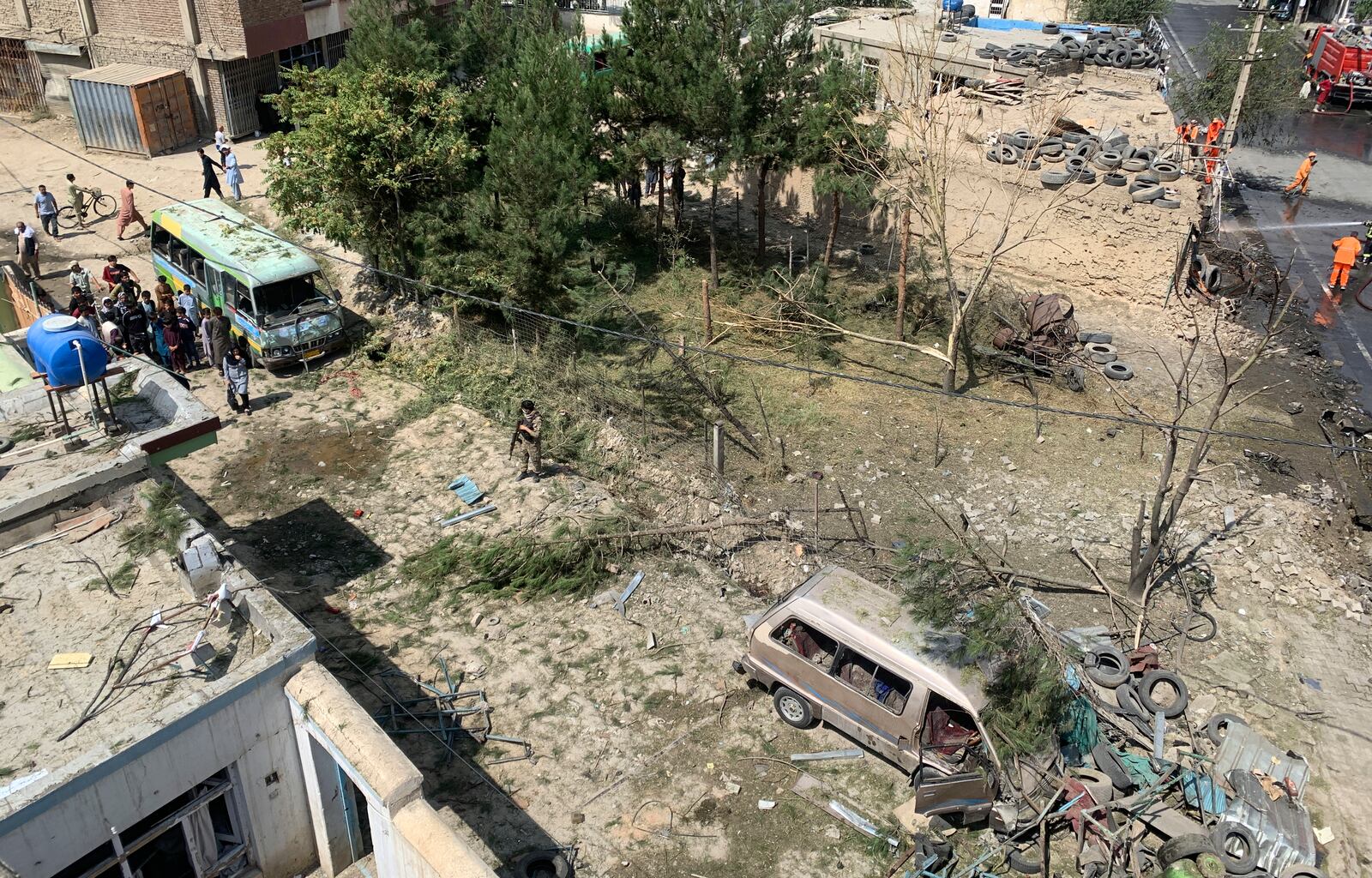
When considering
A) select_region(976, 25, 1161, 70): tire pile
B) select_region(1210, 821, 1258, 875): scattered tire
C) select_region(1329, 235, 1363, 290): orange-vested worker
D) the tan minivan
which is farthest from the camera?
select_region(976, 25, 1161, 70): tire pile

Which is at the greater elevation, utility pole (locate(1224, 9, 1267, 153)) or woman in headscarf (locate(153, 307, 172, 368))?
utility pole (locate(1224, 9, 1267, 153))

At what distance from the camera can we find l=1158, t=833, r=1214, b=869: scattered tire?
29.8ft

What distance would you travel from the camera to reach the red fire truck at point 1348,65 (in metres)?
34.5

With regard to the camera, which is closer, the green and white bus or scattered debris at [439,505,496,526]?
scattered debris at [439,505,496,526]

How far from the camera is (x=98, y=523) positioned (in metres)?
9.16

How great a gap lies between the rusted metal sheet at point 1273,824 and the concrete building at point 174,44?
27289mm

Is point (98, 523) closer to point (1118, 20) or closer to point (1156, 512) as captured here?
point (1156, 512)

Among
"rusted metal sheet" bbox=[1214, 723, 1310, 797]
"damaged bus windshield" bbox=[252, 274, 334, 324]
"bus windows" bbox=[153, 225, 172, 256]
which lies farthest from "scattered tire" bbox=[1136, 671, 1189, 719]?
"bus windows" bbox=[153, 225, 172, 256]

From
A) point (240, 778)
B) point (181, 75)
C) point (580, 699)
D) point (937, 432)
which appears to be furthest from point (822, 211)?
point (240, 778)

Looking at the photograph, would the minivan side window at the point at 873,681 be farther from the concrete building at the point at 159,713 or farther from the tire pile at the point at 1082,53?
the tire pile at the point at 1082,53

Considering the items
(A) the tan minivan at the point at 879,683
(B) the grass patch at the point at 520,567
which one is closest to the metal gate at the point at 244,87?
(B) the grass patch at the point at 520,567

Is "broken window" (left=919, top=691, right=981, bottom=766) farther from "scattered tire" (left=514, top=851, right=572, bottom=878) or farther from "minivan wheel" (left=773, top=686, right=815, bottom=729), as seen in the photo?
A: "scattered tire" (left=514, top=851, right=572, bottom=878)

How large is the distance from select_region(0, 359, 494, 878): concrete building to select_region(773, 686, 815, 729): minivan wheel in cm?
448

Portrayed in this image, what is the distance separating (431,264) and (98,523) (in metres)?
9.43
